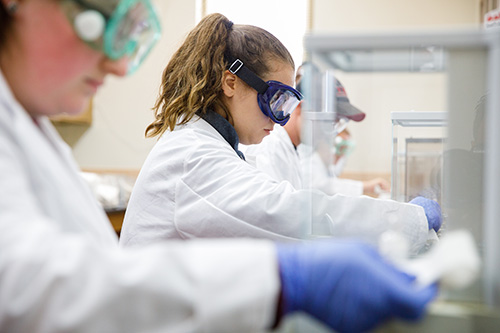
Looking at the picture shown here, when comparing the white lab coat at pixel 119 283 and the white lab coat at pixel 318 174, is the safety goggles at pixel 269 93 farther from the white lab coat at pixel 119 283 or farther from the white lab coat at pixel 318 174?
the white lab coat at pixel 119 283

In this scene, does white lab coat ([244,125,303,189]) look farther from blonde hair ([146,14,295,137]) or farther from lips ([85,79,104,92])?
lips ([85,79,104,92])

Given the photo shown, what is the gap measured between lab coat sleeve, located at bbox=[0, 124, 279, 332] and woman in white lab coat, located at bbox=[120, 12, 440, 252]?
35 centimetres

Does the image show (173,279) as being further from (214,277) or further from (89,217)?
(89,217)

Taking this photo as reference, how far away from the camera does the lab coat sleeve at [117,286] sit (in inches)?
22.2

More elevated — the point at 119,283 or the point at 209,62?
the point at 209,62

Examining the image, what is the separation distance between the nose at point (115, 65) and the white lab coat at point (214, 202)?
1.63 feet

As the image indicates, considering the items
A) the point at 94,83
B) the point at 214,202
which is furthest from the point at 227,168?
the point at 94,83

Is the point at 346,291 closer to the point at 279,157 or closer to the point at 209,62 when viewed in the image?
the point at 209,62

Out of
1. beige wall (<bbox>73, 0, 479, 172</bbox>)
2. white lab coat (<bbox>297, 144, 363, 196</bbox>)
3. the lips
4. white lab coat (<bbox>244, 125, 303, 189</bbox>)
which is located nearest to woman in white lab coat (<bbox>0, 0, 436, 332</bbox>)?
the lips

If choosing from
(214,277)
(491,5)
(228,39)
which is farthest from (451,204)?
(491,5)

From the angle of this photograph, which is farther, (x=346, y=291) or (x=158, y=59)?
(x=158, y=59)

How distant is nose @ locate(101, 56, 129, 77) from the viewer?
756mm

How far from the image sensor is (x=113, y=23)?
0.70m

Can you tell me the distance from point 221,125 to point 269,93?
0.55ft
